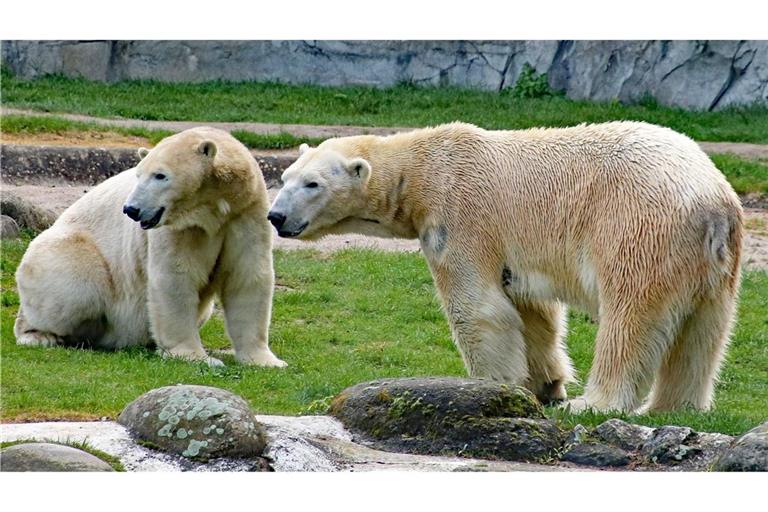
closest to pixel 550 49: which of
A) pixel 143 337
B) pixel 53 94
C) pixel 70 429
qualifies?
pixel 53 94

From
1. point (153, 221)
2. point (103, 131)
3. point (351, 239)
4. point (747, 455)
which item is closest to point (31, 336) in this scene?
point (153, 221)

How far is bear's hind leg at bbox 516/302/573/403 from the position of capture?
26.8ft

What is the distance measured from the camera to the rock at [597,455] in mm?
6113

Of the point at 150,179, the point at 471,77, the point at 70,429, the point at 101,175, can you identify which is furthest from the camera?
the point at 471,77

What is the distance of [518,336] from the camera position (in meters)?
7.86

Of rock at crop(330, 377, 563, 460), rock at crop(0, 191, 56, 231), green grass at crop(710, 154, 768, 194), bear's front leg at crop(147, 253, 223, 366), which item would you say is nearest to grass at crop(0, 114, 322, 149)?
rock at crop(0, 191, 56, 231)

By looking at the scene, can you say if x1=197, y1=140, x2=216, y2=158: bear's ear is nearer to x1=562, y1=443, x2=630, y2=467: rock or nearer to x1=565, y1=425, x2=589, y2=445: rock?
x1=565, y1=425, x2=589, y2=445: rock

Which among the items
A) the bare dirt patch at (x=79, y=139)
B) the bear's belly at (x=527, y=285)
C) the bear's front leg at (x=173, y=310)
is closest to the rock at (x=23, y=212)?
the bare dirt patch at (x=79, y=139)

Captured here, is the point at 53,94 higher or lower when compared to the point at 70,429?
lower

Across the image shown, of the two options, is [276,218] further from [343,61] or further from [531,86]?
[343,61]

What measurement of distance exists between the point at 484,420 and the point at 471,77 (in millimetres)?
16774

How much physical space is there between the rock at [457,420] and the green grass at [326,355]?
61 cm

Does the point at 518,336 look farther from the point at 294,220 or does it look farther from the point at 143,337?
the point at 143,337

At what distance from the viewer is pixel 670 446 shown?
6.12 metres
